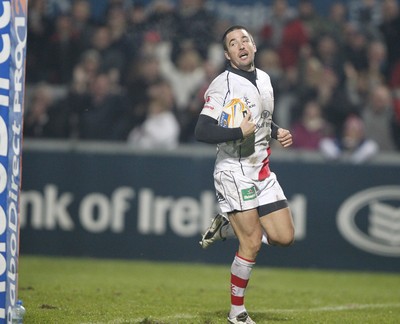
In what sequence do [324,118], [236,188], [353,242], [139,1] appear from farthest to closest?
[139,1] < [324,118] < [353,242] < [236,188]

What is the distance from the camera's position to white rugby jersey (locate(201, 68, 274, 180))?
26.9 feet

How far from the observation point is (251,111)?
27.2ft

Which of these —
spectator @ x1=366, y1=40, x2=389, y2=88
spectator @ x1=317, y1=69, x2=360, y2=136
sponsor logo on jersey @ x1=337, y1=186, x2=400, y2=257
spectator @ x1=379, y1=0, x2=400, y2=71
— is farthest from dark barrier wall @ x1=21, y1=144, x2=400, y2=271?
spectator @ x1=379, y1=0, x2=400, y2=71

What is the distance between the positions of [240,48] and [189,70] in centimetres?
741

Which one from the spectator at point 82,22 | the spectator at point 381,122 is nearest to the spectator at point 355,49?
the spectator at point 381,122

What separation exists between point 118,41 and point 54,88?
1373 mm

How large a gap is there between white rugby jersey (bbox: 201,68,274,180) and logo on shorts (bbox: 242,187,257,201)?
0.14 metres

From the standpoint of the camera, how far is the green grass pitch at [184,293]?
346 inches

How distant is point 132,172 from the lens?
555 inches

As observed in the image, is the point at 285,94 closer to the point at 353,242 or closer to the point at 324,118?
the point at 324,118

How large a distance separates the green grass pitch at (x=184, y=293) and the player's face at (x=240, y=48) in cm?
229

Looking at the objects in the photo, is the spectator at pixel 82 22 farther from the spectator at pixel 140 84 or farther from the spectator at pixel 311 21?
the spectator at pixel 311 21

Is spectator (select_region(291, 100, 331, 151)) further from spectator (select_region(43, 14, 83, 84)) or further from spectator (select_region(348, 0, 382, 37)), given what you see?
spectator (select_region(43, 14, 83, 84))

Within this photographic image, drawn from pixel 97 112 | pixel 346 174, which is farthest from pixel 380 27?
pixel 97 112
